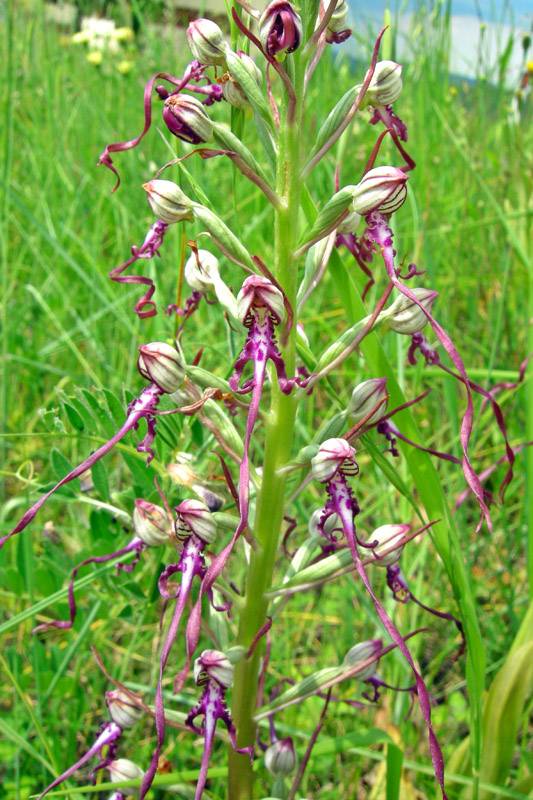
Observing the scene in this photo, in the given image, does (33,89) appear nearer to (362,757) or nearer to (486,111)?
(486,111)

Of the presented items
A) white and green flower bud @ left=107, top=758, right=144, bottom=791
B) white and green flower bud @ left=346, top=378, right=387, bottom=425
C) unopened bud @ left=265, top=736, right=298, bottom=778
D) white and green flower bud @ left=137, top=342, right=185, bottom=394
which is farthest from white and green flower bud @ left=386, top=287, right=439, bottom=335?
white and green flower bud @ left=107, top=758, right=144, bottom=791

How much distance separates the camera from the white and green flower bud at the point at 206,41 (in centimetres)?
90

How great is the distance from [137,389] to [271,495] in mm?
818

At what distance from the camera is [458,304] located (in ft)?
7.45

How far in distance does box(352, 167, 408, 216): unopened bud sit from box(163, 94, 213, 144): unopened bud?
0.74 feet

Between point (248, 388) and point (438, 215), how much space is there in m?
1.70

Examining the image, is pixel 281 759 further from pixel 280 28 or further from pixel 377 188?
pixel 280 28

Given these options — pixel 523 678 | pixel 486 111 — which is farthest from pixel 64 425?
pixel 486 111

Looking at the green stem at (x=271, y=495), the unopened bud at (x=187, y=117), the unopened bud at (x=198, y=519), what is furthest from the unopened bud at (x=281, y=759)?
A: the unopened bud at (x=187, y=117)

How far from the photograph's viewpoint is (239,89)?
36.2 inches

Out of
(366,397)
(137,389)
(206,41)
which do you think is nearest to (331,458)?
(366,397)

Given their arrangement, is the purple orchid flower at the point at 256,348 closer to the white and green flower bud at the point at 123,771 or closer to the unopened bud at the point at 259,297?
the unopened bud at the point at 259,297

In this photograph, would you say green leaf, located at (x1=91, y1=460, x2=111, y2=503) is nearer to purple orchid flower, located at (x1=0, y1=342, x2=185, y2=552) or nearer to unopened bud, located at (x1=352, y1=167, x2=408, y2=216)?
purple orchid flower, located at (x1=0, y1=342, x2=185, y2=552)

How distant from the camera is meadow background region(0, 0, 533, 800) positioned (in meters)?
1.15
